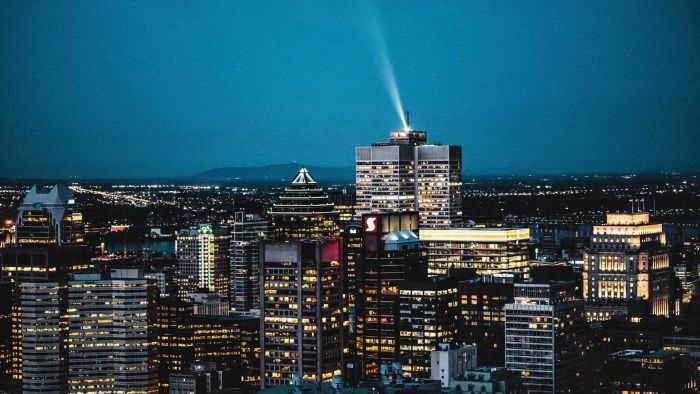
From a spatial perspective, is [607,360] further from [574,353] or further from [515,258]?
[515,258]

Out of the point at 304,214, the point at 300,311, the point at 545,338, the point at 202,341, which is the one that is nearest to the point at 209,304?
the point at 304,214

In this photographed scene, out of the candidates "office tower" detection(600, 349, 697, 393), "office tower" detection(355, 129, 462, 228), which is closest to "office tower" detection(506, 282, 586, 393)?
"office tower" detection(600, 349, 697, 393)

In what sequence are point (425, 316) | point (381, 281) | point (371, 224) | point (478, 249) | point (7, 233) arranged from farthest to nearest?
point (7, 233) → point (478, 249) → point (371, 224) → point (381, 281) → point (425, 316)

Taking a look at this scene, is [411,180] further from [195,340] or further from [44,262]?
[44,262]

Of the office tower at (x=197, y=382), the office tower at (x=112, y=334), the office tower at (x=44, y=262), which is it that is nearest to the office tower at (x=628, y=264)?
the office tower at (x=197, y=382)

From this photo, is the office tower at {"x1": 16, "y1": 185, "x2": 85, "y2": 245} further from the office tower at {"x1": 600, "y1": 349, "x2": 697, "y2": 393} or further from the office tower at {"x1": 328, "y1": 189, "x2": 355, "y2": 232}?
the office tower at {"x1": 600, "y1": 349, "x2": 697, "y2": 393}

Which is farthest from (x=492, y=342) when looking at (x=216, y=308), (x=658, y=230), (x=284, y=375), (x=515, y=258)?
(x=216, y=308)
